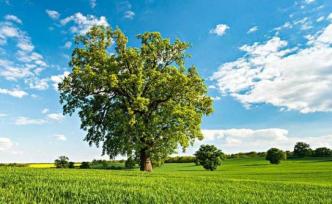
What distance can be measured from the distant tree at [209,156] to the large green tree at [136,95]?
26.4 meters

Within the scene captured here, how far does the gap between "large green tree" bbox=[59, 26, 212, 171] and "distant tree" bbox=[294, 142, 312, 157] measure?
75090 millimetres

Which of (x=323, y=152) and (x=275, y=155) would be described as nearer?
(x=275, y=155)

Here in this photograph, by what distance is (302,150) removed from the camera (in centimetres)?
10850

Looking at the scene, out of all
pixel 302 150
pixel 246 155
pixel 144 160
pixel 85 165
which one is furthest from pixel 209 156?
pixel 246 155

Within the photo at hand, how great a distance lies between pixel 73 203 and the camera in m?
10.1

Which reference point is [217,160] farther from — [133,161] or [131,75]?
[131,75]

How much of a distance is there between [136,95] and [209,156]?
32.8 meters

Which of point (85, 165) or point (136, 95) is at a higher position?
point (136, 95)

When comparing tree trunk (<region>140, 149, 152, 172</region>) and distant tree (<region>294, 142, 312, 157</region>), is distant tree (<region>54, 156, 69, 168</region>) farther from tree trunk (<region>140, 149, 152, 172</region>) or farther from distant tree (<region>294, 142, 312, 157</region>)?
distant tree (<region>294, 142, 312, 157</region>)

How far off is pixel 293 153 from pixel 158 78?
→ 8146cm

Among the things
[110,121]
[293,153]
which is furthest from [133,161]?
[293,153]

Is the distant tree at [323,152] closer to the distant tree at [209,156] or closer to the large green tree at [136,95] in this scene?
the distant tree at [209,156]

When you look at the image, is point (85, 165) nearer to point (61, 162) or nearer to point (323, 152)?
point (61, 162)

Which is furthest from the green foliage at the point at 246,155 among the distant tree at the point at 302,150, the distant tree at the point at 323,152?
the distant tree at the point at 323,152
